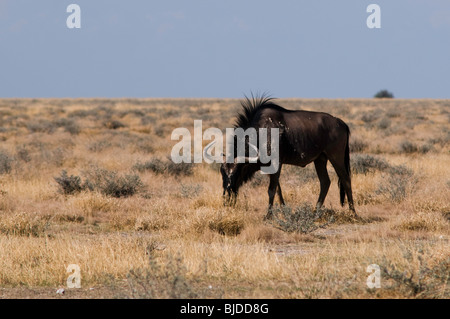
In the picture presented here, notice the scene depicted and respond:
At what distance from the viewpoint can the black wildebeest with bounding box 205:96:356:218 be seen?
10.7 m

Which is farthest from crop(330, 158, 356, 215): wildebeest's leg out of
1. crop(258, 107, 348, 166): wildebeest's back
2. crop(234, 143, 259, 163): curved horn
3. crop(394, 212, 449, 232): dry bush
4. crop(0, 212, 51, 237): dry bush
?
crop(0, 212, 51, 237): dry bush

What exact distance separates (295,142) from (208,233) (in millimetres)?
3031

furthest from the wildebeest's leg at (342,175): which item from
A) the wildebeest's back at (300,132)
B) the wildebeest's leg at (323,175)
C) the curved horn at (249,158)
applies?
the curved horn at (249,158)

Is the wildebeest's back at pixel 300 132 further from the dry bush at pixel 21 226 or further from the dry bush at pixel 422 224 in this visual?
the dry bush at pixel 21 226

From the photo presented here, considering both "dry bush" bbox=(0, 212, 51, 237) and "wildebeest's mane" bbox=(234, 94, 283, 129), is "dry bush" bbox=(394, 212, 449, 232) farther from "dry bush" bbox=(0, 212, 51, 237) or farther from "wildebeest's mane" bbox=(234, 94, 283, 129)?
"dry bush" bbox=(0, 212, 51, 237)

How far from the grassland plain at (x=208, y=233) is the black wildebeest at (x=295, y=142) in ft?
1.97

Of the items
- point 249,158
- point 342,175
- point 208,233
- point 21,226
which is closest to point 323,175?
point 342,175

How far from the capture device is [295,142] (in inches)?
436

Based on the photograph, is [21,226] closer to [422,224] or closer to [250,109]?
[250,109]

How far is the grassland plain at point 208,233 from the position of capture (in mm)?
6152

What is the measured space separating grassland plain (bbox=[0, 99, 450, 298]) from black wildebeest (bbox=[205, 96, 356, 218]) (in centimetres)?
60
